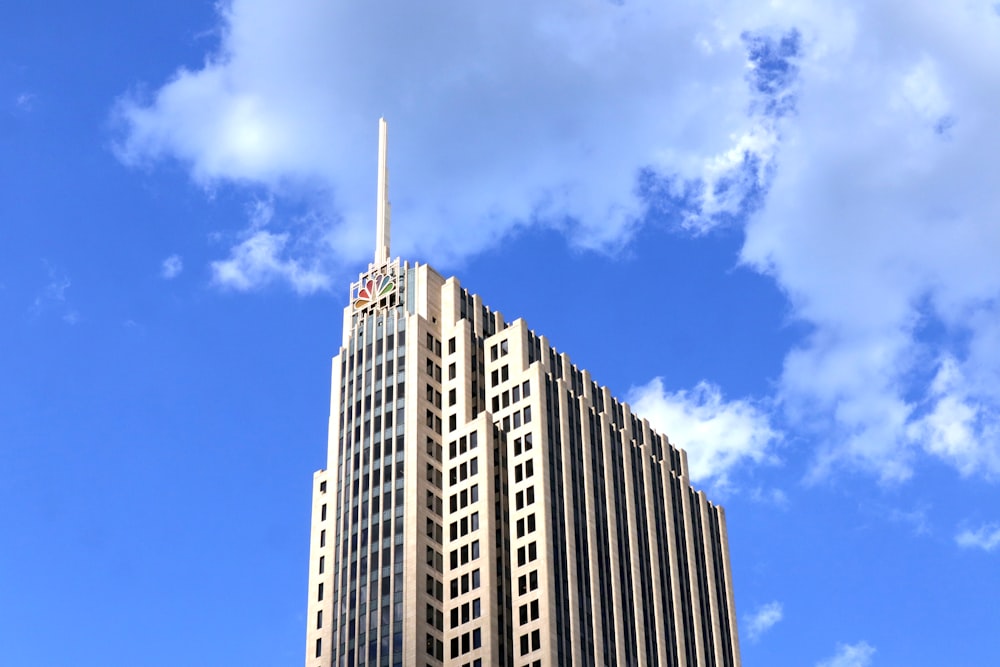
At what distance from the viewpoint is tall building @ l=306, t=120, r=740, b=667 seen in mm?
172125

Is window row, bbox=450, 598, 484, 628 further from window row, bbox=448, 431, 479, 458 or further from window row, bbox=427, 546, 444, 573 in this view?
window row, bbox=448, 431, 479, 458

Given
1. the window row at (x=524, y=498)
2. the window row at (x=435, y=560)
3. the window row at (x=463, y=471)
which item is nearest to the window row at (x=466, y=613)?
the window row at (x=435, y=560)

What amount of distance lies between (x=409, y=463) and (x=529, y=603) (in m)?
24.6

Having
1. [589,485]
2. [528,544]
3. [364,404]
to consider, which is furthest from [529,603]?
[364,404]

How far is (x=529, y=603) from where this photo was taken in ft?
558

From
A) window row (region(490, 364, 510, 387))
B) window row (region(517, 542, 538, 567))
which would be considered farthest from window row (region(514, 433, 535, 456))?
window row (region(517, 542, 538, 567))

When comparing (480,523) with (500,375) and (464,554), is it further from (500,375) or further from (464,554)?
(500,375)

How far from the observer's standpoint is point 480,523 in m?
179

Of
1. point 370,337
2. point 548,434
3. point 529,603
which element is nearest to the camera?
point 529,603

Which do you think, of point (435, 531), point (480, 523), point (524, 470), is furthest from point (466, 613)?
point (524, 470)

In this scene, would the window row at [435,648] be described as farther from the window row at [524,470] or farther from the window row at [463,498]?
the window row at [524,470]

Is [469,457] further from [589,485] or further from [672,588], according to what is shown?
[672,588]

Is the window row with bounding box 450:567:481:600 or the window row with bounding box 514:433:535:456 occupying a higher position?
the window row with bounding box 514:433:535:456

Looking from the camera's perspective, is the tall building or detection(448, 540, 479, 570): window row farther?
detection(448, 540, 479, 570): window row
